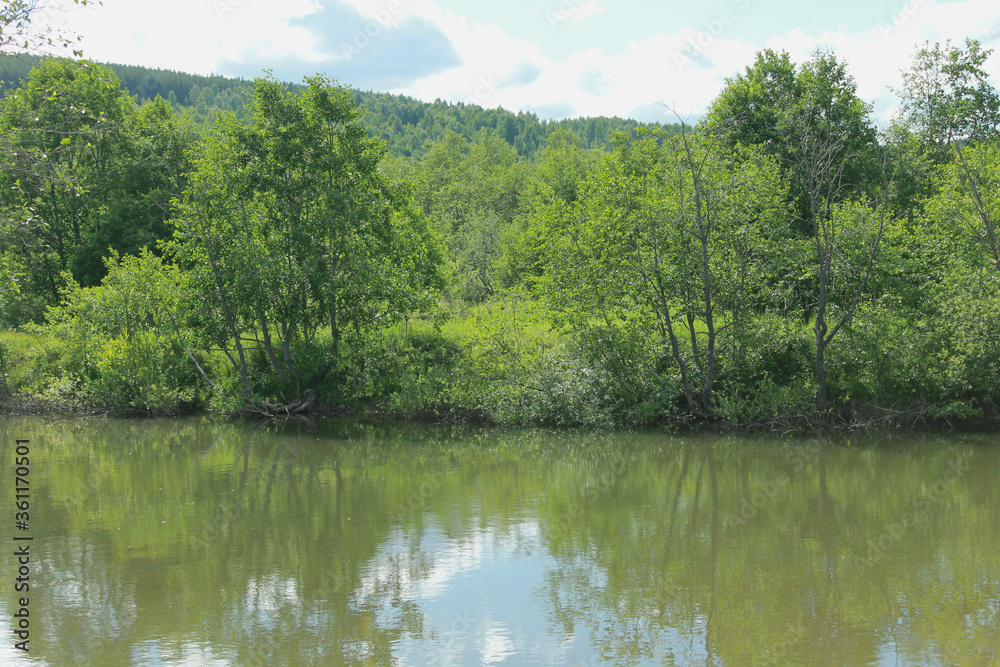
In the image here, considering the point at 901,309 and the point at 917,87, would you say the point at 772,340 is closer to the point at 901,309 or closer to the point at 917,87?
the point at 901,309

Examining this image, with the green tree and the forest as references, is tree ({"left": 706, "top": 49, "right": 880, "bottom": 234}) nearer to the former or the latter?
the forest

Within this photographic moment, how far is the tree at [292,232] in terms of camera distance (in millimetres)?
22078

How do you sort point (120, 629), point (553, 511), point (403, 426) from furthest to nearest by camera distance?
point (403, 426)
point (553, 511)
point (120, 629)

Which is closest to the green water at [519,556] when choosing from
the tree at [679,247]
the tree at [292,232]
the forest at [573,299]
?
the forest at [573,299]

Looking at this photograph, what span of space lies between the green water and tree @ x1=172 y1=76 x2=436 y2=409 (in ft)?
18.9

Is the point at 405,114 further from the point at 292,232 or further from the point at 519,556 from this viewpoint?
the point at 519,556

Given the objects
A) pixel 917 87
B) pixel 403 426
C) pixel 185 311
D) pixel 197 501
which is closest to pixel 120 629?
pixel 197 501

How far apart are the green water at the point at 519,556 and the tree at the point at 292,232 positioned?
5757 millimetres

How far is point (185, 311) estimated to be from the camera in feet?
74.9

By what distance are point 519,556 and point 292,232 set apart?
14.2 metres

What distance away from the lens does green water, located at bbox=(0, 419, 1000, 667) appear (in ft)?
25.6

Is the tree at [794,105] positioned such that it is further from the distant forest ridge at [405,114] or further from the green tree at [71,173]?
the distant forest ridge at [405,114]

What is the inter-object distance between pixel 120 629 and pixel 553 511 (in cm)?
686

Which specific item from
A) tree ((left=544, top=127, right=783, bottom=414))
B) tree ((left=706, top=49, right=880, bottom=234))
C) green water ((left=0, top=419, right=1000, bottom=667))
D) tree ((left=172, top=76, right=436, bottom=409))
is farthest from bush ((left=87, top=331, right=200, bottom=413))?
tree ((left=706, top=49, right=880, bottom=234))
